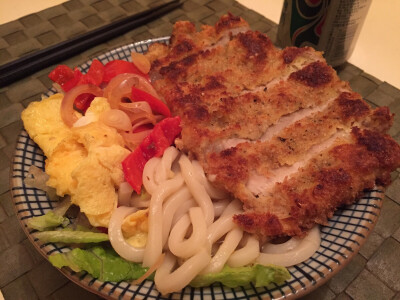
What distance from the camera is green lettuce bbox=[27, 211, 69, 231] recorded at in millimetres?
1796

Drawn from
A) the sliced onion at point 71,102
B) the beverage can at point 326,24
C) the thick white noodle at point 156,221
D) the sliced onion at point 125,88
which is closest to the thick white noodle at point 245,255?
the thick white noodle at point 156,221

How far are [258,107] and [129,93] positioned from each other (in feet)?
2.94

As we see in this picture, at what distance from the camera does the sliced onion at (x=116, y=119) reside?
2.23 meters

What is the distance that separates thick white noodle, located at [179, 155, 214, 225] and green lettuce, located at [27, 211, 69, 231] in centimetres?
73

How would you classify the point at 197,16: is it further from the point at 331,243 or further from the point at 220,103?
the point at 331,243

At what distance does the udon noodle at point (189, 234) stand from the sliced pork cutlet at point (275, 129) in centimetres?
9

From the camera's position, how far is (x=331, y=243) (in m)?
1.79

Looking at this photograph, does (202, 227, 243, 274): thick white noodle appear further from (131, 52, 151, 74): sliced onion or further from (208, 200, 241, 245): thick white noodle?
(131, 52, 151, 74): sliced onion

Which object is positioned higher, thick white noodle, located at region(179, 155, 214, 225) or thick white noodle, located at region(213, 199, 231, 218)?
thick white noodle, located at region(179, 155, 214, 225)

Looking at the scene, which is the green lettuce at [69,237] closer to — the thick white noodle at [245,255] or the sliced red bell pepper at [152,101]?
the thick white noodle at [245,255]

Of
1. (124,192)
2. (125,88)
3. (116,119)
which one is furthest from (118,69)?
(124,192)

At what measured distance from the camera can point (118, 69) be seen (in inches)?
103

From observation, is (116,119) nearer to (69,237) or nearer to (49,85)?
(69,237)

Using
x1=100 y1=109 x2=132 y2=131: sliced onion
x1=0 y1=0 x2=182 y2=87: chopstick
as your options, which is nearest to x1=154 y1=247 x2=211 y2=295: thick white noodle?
x1=100 y1=109 x2=132 y2=131: sliced onion
